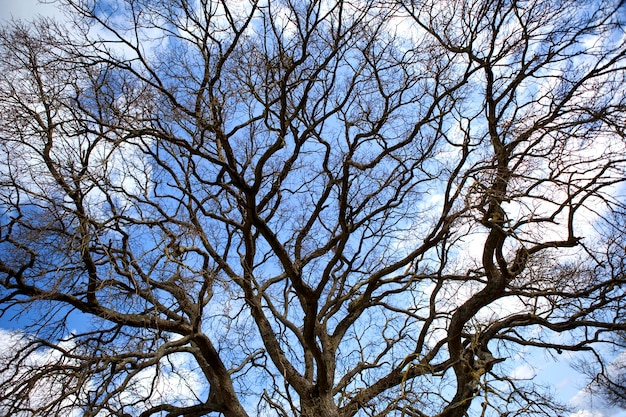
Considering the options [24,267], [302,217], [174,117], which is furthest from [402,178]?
[24,267]

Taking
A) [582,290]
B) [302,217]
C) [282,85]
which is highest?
[302,217]

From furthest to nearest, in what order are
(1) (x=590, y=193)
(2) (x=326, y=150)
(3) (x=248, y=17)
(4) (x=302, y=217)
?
(4) (x=302, y=217) → (2) (x=326, y=150) → (3) (x=248, y=17) → (1) (x=590, y=193)

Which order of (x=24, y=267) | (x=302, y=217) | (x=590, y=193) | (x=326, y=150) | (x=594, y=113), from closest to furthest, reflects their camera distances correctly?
(x=590, y=193)
(x=594, y=113)
(x=24, y=267)
(x=326, y=150)
(x=302, y=217)

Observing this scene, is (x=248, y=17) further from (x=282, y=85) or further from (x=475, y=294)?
(x=475, y=294)

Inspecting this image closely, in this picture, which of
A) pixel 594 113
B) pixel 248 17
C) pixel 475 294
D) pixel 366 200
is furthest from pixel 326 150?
pixel 594 113

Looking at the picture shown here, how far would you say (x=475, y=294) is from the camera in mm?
5891

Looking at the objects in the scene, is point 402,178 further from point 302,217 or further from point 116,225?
point 116,225

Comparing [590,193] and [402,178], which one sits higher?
[402,178]

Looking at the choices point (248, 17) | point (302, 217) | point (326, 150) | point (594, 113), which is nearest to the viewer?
point (594, 113)

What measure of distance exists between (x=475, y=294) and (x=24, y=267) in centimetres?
546

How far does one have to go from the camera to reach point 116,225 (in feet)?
18.4

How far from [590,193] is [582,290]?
1.98 meters

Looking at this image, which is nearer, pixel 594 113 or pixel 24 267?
pixel 594 113

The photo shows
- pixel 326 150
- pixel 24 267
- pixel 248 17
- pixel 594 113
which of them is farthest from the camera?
pixel 326 150
